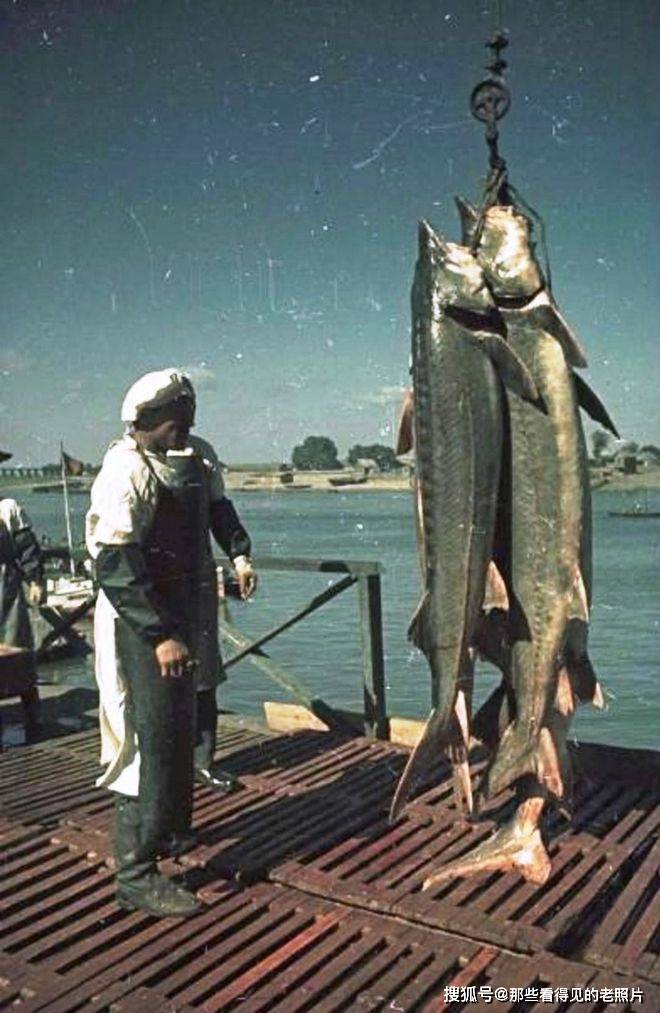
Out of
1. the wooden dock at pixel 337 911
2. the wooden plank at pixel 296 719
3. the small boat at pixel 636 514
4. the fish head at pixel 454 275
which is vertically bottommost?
the small boat at pixel 636 514

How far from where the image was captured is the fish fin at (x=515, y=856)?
426cm

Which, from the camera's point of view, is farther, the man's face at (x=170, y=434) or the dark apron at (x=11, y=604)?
the dark apron at (x=11, y=604)

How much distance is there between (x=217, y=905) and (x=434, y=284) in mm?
2839

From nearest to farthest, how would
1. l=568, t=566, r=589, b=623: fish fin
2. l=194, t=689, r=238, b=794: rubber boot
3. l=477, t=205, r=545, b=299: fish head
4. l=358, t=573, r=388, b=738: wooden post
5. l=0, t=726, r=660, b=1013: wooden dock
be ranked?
l=0, t=726, r=660, b=1013: wooden dock → l=477, t=205, r=545, b=299: fish head → l=568, t=566, r=589, b=623: fish fin → l=194, t=689, r=238, b=794: rubber boot → l=358, t=573, r=388, b=738: wooden post

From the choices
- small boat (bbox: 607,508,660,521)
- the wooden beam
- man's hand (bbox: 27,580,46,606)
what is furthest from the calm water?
small boat (bbox: 607,508,660,521)

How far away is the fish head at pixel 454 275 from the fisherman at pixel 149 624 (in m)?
1.32

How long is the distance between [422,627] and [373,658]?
3.12m

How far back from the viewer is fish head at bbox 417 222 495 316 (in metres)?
3.56

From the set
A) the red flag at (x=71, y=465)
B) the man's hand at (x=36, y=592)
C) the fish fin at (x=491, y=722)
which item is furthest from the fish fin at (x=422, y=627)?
the red flag at (x=71, y=465)

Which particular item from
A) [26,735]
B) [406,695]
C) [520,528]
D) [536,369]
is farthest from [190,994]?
[406,695]

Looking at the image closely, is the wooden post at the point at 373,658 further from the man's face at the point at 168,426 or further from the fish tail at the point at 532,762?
the man's face at the point at 168,426

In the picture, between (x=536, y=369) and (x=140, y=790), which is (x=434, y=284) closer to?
(x=536, y=369)

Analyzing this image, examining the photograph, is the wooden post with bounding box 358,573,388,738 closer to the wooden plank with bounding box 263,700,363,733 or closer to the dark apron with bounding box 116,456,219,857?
the wooden plank with bounding box 263,700,363,733

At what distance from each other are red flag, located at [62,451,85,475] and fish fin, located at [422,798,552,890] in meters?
22.9
